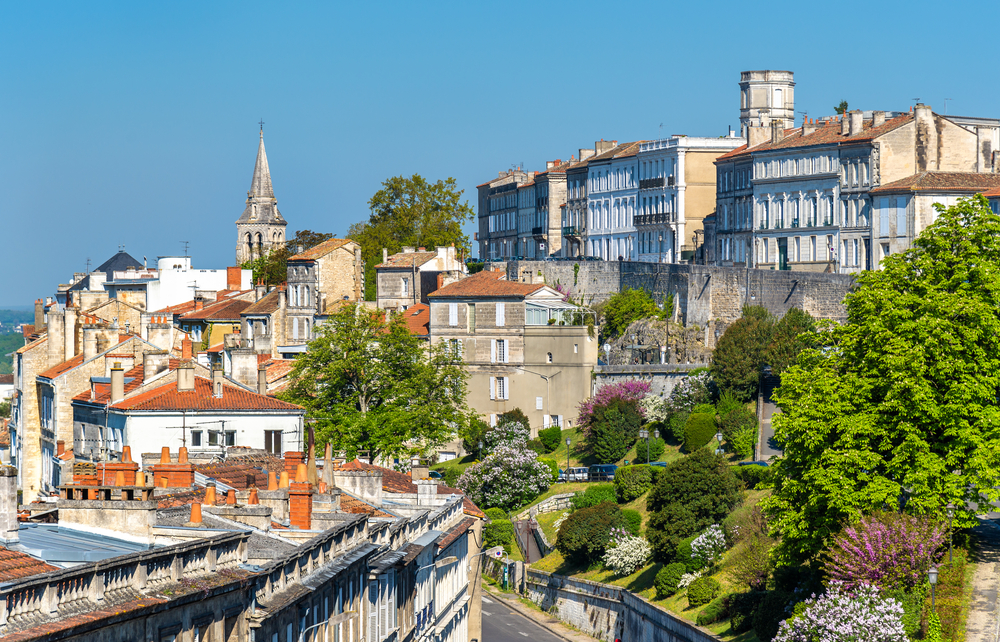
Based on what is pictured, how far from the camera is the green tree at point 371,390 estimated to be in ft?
238

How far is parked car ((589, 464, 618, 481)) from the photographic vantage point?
80.1 metres

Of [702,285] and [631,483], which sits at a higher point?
[702,285]

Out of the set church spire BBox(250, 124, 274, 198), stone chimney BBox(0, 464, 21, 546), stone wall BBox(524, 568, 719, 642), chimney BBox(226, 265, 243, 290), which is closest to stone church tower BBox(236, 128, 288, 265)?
church spire BBox(250, 124, 274, 198)

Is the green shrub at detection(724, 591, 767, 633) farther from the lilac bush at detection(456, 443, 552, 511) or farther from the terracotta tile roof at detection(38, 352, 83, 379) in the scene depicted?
the terracotta tile roof at detection(38, 352, 83, 379)

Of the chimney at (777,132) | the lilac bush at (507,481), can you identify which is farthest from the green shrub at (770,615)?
the chimney at (777,132)

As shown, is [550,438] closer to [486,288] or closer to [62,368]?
[486,288]

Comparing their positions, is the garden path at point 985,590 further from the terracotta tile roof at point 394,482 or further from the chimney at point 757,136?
the chimney at point 757,136

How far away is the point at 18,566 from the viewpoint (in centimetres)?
1736

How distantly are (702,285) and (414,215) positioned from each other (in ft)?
112

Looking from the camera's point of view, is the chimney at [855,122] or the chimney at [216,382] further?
the chimney at [855,122]

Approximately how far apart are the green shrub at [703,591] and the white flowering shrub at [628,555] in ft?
30.3

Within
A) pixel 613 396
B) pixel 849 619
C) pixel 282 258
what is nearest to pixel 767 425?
pixel 613 396

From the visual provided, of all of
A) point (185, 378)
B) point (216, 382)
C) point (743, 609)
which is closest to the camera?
point (743, 609)

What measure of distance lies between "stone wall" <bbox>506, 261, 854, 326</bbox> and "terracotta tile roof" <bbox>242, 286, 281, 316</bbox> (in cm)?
1717
